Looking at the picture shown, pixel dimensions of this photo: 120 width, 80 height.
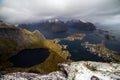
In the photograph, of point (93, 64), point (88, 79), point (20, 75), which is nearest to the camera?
point (88, 79)

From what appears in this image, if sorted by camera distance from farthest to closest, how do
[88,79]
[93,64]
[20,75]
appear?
[93,64] → [20,75] → [88,79]

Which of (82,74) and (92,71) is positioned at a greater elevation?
(92,71)

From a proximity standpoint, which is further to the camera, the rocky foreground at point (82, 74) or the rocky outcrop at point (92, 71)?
the rocky foreground at point (82, 74)

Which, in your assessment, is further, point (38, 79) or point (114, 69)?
point (114, 69)

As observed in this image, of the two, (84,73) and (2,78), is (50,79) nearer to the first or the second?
(84,73)

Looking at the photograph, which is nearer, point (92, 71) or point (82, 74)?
point (82, 74)

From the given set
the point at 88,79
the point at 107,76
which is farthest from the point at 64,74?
the point at 107,76

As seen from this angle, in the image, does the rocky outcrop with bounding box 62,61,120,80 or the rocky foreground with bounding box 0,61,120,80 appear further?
the rocky foreground with bounding box 0,61,120,80
